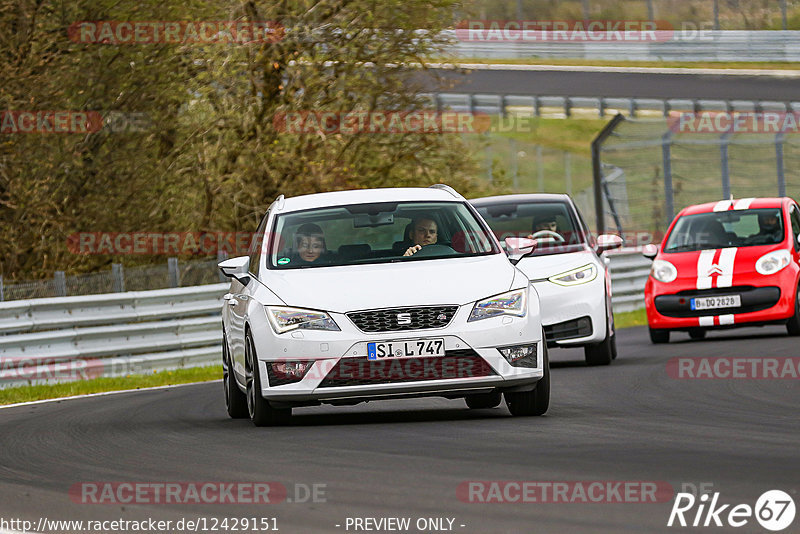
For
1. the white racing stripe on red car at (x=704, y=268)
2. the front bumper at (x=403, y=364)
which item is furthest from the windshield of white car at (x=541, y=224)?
the front bumper at (x=403, y=364)

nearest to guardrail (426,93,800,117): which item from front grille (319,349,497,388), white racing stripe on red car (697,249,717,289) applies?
white racing stripe on red car (697,249,717,289)

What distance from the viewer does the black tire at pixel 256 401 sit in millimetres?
10109

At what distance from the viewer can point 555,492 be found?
6.87 m

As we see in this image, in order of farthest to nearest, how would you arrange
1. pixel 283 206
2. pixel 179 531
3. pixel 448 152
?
pixel 448 152 < pixel 283 206 < pixel 179 531

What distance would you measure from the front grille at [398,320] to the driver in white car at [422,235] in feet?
3.52

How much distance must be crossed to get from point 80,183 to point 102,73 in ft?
5.44

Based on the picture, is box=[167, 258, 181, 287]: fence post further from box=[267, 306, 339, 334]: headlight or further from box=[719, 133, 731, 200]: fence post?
box=[719, 133, 731, 200]: fence post

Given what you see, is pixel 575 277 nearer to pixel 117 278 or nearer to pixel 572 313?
pixel 572 313

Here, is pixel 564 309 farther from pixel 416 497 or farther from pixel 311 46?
pixel 311 46

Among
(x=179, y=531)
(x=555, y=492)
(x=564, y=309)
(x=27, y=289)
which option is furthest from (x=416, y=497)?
(x=27, y=289)

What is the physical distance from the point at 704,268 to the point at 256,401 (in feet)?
29.5

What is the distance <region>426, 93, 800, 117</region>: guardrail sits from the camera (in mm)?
40188

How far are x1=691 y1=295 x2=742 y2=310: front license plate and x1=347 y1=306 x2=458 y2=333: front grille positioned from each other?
8.73 m

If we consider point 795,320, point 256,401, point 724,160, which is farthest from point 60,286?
point 724,160
